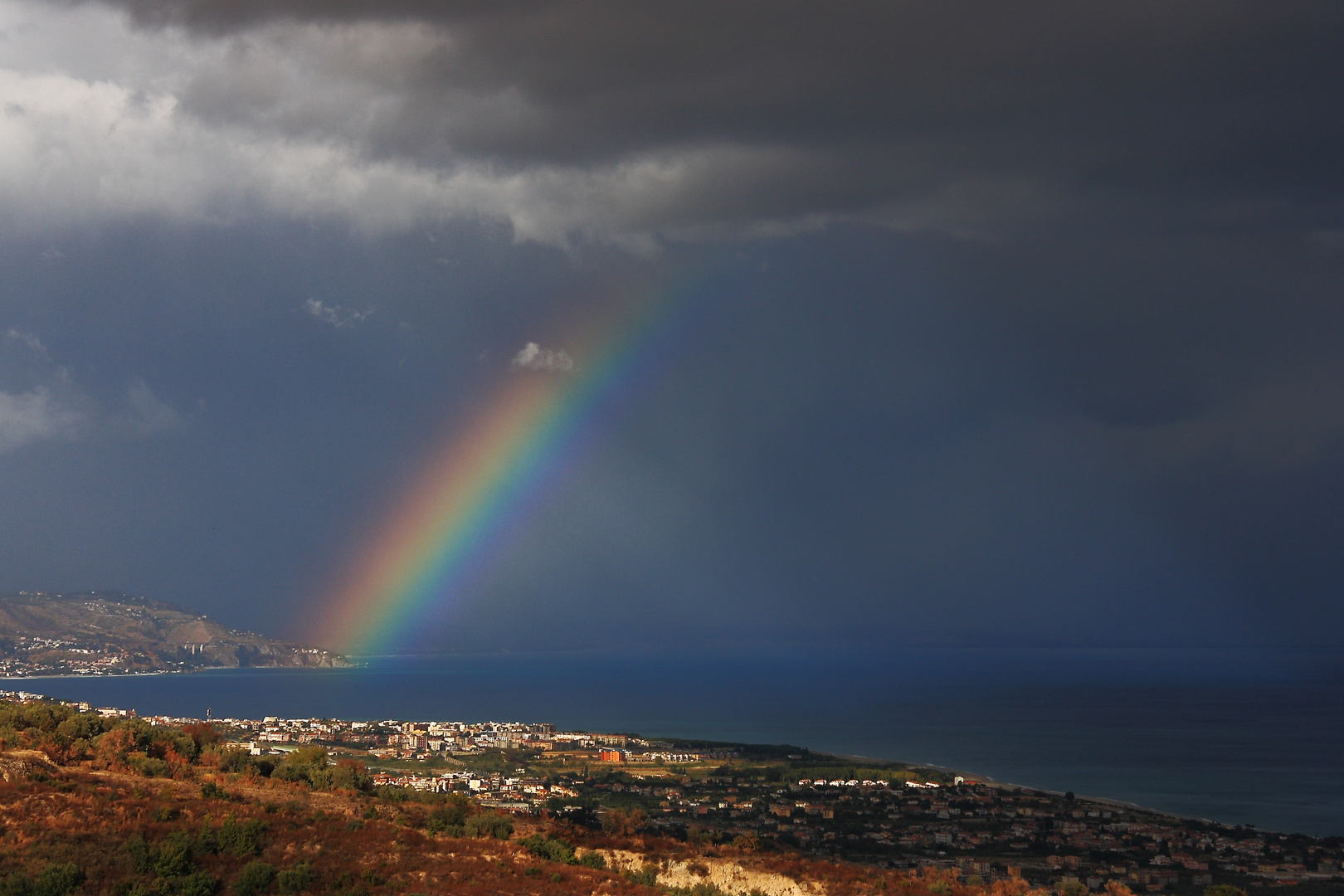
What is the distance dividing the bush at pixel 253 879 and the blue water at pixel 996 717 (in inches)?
1755

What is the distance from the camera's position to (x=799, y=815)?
38.6 metres

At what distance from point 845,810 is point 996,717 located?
79.4 meters

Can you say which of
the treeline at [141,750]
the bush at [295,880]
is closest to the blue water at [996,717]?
the treeline at [141,750]

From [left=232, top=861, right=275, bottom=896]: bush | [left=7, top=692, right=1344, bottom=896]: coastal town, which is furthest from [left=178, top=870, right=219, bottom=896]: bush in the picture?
[left=7, top=692, right=1344, bottom=896]: coastal town

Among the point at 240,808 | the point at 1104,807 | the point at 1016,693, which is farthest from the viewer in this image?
the point at 1016,693

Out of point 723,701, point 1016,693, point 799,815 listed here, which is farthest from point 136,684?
point 799,815

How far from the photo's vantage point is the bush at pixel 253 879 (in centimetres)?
1480

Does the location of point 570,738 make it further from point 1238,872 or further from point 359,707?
point 359,707

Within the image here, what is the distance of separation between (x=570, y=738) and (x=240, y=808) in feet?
168

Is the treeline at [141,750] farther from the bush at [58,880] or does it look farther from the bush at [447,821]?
the bush at [58,880]

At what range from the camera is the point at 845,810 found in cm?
3988

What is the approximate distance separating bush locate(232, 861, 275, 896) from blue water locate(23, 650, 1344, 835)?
44575mm

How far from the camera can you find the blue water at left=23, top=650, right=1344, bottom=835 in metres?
59.0

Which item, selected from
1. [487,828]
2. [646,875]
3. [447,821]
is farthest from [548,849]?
[447,821]
